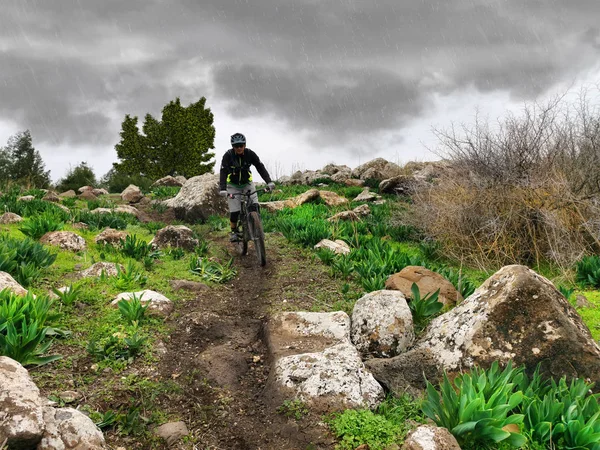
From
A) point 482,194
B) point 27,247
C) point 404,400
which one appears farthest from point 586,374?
point 27,247

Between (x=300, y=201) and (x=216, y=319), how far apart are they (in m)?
9.48

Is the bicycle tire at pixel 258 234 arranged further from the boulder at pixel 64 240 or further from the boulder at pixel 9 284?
the boulder at pixel 9 284

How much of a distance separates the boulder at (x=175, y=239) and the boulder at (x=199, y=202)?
4008 mm

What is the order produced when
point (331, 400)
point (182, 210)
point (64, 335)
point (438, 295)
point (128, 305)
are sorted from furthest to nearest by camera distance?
point (182, 210), point (438, 295), point (128, 305), point (64, 335), point (331, 400)

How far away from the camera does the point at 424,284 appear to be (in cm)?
527

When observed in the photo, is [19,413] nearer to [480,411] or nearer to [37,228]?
[480,411]

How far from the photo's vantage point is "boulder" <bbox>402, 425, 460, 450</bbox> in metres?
2.66

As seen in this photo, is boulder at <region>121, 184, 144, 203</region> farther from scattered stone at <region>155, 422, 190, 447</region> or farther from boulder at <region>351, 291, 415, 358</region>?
scattered stone at <region>155, 422, 190, 447</region>

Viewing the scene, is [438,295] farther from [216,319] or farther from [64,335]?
[64,335]

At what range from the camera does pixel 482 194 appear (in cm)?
856

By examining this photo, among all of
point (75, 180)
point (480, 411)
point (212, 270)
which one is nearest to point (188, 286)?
point (212, 270)

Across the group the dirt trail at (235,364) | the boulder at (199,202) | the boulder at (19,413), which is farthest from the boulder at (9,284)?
the boulder at (199,202)

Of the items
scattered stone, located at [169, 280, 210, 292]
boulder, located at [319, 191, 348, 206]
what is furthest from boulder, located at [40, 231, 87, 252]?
boulder, located at [319, 191, 348, 206]

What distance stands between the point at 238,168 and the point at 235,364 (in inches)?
167
